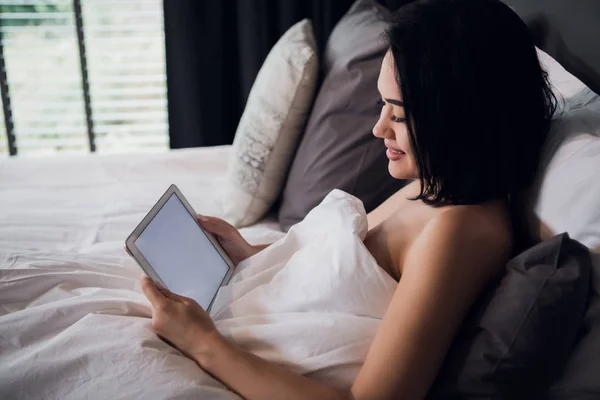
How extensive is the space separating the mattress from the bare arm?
634mm

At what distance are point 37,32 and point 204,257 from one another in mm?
1956

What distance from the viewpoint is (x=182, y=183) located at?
1.87 metres

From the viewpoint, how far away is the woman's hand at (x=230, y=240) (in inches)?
48.8

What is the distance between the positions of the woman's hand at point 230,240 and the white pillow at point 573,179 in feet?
1.85

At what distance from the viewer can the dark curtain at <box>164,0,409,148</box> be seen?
7.79 feet

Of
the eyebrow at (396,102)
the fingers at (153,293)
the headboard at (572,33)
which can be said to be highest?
the headboard at (572,33)

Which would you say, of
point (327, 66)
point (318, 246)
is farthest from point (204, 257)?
point (327, 66)

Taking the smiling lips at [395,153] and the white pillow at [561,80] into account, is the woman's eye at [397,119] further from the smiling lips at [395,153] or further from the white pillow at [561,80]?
the white pillow at [561,80]

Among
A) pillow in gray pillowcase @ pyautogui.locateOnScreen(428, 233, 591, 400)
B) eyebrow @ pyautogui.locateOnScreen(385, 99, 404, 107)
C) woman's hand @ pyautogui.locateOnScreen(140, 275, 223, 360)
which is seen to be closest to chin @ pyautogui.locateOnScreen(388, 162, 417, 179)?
eyebrow @ pyautogui.locateOnScreen(385, 99, 404, 107)

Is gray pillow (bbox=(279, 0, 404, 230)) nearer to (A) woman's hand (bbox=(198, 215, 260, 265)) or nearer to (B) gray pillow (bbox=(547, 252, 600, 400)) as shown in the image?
(A) woman's hand (bbox=(198, 215, 260, 265))

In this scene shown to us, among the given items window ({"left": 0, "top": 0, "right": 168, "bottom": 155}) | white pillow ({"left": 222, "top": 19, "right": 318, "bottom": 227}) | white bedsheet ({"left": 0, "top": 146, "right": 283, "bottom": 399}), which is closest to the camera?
white bedsheet ({"left": 0, "top": 146, "right": 283, "bottom": 399})

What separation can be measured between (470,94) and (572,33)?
0.36 metres

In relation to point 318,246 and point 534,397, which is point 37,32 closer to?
point 318,246

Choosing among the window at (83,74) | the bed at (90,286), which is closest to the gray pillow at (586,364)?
the bed at (90,286)
